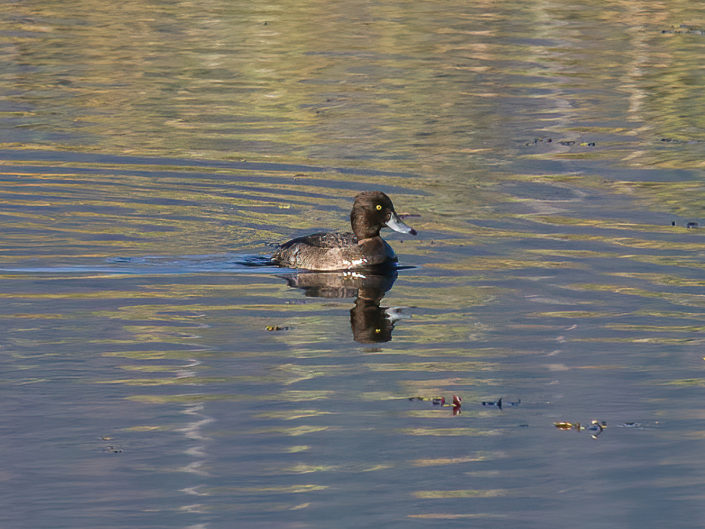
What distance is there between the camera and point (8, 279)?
651 inches

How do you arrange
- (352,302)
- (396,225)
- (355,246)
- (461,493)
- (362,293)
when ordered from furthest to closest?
(396,225)
(355,246)
(362,293)
(352,302)
(461,493)

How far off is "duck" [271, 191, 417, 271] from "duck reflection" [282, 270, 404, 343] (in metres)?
0.14

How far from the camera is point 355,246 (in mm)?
17828

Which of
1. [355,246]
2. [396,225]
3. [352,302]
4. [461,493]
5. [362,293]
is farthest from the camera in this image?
[396,225]

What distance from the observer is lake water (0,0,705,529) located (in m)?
10.0

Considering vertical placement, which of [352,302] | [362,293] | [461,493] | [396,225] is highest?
[461,493]

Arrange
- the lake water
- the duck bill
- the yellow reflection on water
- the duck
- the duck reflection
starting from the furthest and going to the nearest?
the duck bill → the duck → the duck reflection → the lake water → the yellow reflection on water

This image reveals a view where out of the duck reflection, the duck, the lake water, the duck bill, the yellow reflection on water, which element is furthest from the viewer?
the duck bill

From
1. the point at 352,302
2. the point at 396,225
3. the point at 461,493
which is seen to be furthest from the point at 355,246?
the point at 461,493

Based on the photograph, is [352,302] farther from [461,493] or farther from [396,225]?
[461,493]

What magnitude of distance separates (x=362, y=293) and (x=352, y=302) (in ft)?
1.75

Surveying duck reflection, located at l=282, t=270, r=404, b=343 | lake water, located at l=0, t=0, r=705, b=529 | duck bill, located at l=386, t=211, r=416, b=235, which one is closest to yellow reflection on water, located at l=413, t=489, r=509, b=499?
lake water, located at l=0, t=0, r=705, b=529

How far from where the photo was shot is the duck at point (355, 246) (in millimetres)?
17625

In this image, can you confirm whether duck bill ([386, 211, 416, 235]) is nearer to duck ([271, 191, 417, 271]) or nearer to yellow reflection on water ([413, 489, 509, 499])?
duck ([271, 191, 417, 271])
